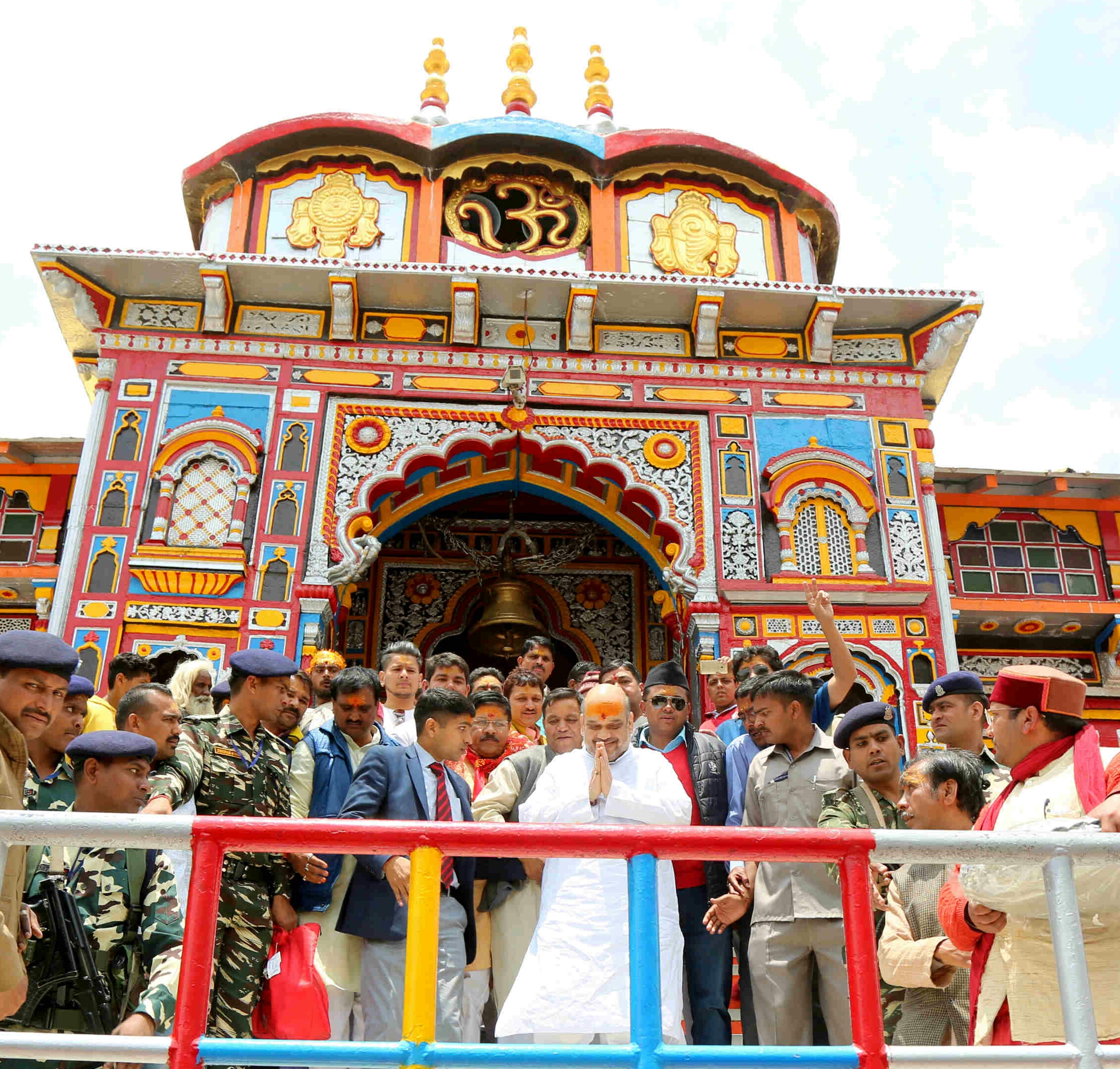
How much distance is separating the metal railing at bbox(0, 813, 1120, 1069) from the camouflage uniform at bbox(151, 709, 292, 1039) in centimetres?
143

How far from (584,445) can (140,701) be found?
6482 millimetres

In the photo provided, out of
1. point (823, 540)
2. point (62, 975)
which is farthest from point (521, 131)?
point (62, 975)

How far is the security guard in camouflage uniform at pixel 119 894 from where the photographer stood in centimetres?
333

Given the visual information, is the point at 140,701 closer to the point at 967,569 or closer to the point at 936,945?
the point at 936,945

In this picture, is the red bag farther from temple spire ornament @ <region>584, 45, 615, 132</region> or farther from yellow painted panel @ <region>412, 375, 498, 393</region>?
temple spire ornament @ <region>584, 45, 615, 132</region>

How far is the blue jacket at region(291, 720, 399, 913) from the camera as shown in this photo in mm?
4340

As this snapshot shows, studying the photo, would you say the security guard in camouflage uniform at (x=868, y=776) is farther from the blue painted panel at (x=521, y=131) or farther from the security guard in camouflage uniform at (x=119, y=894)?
the blue painted panel at (x=521, y=131)

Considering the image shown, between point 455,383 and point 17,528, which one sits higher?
point 455,383

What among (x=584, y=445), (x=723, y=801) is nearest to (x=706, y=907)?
(x=723, y=801)

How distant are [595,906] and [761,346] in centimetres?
786

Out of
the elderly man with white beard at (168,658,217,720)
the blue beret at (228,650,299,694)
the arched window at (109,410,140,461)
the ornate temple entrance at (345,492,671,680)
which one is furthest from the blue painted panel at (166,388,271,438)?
the blue beret at (228,650,299,694)

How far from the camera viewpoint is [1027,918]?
117 inches

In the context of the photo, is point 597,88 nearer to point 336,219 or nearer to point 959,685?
point 336,219

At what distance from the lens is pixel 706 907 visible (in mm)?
4887
